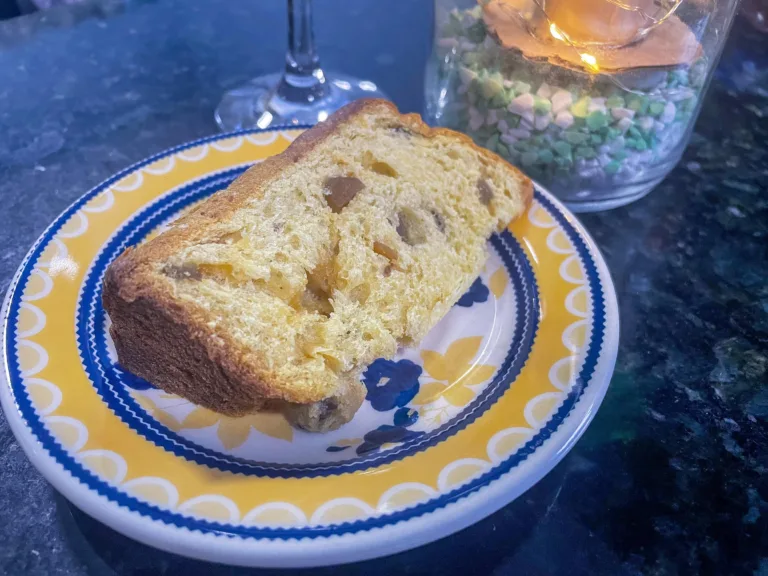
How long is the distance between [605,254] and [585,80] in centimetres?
31

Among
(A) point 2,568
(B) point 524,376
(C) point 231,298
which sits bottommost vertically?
(A) point 2,568

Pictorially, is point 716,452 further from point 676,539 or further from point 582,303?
point 582,303

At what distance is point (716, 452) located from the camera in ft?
3.03

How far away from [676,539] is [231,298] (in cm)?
61

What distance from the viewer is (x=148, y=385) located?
2.93 feet

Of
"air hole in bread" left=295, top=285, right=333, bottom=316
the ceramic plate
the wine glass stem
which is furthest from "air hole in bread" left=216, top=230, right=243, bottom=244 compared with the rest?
the wine glass stem

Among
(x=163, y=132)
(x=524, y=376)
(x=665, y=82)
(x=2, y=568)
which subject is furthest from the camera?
(x=163, y=132)

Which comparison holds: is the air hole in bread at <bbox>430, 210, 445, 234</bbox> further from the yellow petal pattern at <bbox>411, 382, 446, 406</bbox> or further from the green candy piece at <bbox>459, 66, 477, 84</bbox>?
the green candy piece at <bbox>459, 66, 477, 84</bbox>

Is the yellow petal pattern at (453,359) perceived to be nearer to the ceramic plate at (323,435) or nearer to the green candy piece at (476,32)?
the ceramic plate at (323,435)

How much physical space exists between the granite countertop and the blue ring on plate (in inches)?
4.5

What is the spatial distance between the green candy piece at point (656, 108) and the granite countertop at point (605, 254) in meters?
0.20

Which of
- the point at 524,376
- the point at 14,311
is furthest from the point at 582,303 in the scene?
the point at 14,311

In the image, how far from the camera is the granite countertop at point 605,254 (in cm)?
80

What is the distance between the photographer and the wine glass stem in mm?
1415
